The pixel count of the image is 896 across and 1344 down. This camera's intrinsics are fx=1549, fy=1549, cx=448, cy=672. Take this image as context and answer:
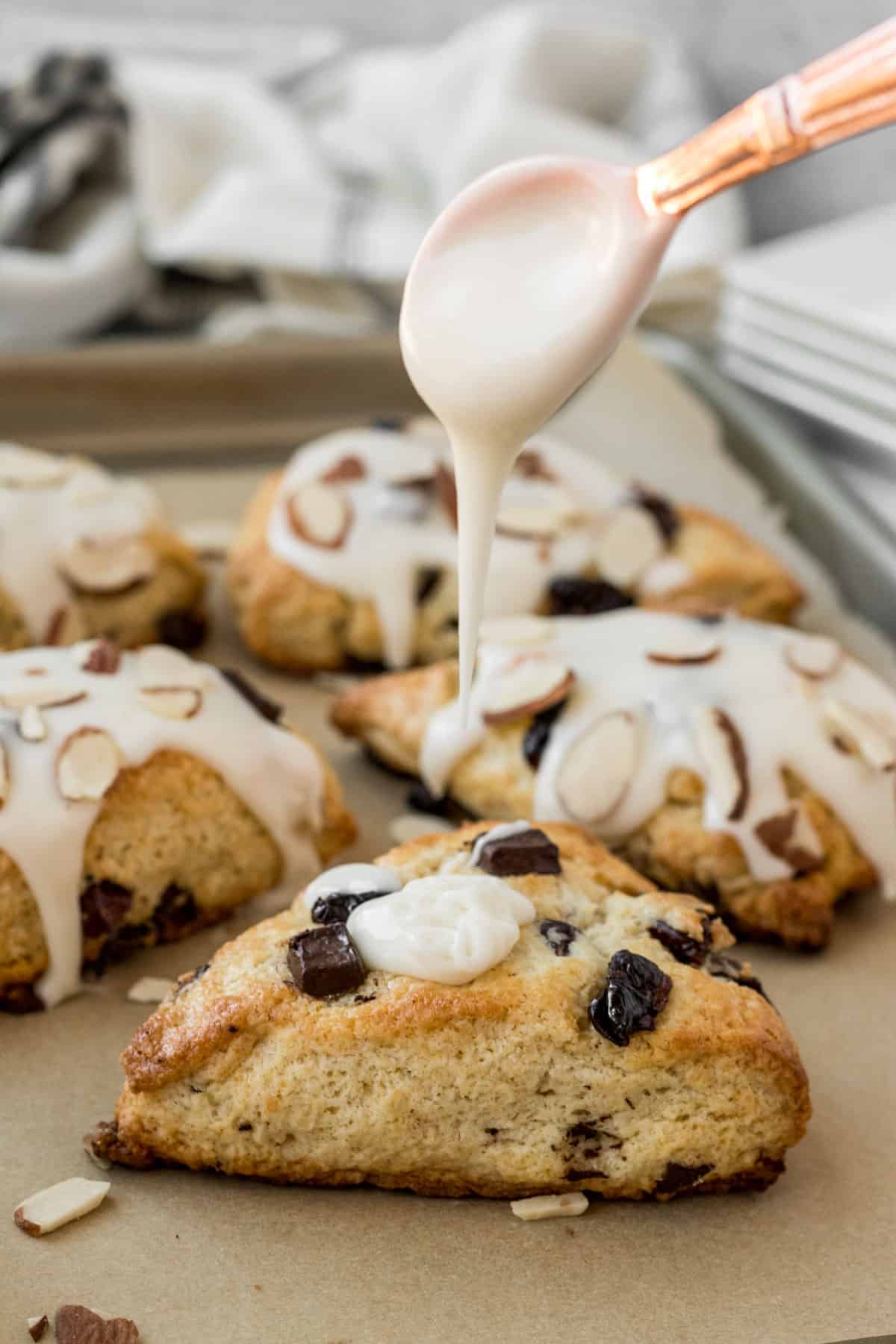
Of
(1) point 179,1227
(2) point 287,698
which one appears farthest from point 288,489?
(1) point 179,1227

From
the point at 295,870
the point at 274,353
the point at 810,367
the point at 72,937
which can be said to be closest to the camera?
the point at 72,937

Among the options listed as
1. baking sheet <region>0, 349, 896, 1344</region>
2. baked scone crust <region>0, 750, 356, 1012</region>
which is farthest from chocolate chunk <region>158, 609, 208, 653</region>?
baking sheet <region>0, 349, 896, 1344</region>

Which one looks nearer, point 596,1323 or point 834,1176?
point 596,1323

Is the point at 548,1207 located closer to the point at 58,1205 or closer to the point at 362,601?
the point at 58,1205

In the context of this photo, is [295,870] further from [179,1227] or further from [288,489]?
[288,489]

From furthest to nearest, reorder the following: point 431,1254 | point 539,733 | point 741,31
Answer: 1. point 741,31
2. point 539,733
3. point 431,1254

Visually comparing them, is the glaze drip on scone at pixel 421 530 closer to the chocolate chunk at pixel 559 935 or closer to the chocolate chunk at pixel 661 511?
the chocolate chunk at pixel 661 511

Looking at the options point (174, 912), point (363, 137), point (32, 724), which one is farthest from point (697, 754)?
point (363, 137)
